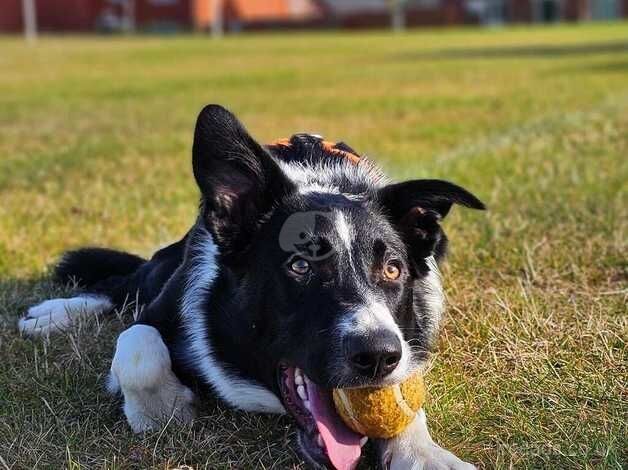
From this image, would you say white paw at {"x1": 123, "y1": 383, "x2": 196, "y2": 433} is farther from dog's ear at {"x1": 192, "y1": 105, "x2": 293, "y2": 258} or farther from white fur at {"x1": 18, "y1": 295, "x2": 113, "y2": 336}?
white fur at {"x1": 18, "y1": 295, "x2": 113, "y2": 336}

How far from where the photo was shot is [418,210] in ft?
11.1

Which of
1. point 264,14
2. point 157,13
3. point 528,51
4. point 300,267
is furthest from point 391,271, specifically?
point 264,14

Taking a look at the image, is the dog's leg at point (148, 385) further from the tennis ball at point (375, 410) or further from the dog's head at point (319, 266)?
the tennis ball at point (375, 410)

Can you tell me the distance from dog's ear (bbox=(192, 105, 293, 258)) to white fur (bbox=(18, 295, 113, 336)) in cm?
118

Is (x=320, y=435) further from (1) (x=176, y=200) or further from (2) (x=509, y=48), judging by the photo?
(2) (x=509, y=48)

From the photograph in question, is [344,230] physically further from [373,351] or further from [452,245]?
[452,245]

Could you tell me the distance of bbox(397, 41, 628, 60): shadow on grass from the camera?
26.0m

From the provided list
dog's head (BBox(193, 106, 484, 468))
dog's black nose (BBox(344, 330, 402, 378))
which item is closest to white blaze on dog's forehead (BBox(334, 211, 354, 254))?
dog's head (BBox(193, 106, 484, 468))

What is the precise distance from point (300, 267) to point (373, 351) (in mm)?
438

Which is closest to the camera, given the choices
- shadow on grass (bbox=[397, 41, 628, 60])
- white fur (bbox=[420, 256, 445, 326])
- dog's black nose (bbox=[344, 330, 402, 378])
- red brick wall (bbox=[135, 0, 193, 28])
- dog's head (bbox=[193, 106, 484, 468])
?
dog's black nose (bbox=[344, 330, 402, 378])

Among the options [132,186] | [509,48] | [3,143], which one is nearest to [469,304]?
[132,186]

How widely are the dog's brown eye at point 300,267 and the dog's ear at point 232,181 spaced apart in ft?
0.91

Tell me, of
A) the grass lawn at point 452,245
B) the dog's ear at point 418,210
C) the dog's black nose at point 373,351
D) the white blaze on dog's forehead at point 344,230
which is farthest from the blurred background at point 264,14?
the dog's black nose at point 373,351

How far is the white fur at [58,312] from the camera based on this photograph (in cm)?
413
